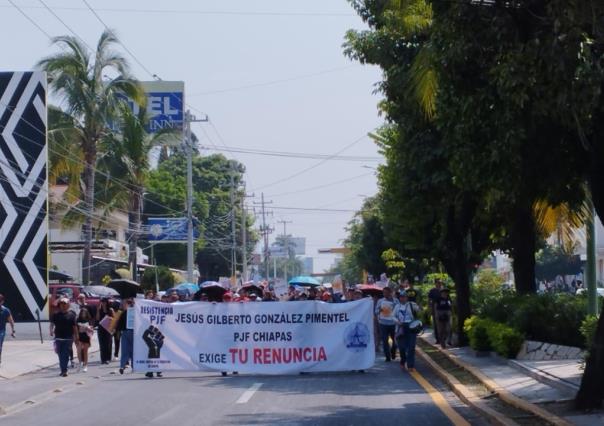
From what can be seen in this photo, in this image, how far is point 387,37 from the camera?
23625 millimetres

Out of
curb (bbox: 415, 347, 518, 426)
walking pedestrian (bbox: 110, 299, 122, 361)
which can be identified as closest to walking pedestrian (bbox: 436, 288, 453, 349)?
curb (bbox: 415, 347, 518, 426)

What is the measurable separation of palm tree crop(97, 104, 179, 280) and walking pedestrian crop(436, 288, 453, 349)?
2053 centimetres

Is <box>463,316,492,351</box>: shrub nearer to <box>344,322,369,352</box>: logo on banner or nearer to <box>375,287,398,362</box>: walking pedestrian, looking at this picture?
<box>375,287,398,362</box>: walking pedestrian

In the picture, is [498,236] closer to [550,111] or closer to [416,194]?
[416,194]

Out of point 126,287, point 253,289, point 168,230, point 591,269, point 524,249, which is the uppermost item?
point 168,230

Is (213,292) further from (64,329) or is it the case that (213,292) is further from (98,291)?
(98,291)

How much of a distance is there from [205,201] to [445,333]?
69879 millimetres

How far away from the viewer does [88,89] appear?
42.7 meters

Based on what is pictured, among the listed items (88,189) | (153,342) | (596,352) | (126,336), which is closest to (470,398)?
(596,352)

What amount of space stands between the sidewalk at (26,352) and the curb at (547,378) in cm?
1146

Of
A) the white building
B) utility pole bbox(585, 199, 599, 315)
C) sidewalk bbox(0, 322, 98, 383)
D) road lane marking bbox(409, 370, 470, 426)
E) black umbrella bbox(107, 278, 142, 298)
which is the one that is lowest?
road lane marking bbox(409, 370, 470, 426)

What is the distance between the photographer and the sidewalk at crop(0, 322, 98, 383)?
85.1 feet

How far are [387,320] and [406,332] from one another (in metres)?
2.35

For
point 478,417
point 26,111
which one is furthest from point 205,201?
point 478,417
